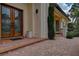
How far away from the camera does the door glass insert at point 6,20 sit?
25.5ft

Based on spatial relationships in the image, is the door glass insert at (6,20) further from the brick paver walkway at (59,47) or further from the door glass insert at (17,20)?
the brick paver walkway at (59,47)

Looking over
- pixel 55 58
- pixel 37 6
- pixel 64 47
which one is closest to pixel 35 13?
pixel 37 6

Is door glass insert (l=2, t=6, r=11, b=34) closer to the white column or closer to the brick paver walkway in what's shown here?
the white column

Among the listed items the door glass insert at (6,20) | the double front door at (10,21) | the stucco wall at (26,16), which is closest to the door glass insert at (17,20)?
the double front door at (10,21)

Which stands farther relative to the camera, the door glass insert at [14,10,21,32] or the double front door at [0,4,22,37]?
the door glass insert at [14,10,21,32]

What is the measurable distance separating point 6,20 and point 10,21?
33 centimetres

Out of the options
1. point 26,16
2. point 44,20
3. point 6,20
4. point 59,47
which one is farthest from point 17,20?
point 59,47

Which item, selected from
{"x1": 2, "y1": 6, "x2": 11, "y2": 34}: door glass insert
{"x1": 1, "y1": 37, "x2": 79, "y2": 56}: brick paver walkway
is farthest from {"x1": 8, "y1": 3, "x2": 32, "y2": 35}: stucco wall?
{"x1": 1, "y1": 37, "x2": 79, "y2": 56}: brick paver walkway

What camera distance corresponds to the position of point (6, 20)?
800 centimetres

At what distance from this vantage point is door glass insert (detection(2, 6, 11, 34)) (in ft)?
25.5

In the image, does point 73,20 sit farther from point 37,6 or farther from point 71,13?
point 37,6

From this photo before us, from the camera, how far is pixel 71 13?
5703 mm

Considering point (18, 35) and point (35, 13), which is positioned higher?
point (35, 13)

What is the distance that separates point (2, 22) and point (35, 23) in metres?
2.05
